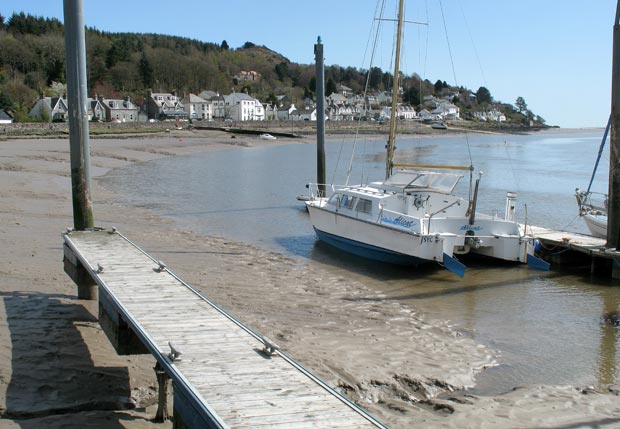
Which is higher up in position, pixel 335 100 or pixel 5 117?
pixel 335 100

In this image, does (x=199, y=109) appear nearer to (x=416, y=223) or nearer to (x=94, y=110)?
(x=94, y=110)

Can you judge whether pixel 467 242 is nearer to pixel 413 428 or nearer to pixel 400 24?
pixel 400 24

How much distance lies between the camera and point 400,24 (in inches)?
874

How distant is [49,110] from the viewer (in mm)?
93188

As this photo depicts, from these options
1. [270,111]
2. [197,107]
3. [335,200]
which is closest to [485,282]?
[335,200]

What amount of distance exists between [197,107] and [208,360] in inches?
5398

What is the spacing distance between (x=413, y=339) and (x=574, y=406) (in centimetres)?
310

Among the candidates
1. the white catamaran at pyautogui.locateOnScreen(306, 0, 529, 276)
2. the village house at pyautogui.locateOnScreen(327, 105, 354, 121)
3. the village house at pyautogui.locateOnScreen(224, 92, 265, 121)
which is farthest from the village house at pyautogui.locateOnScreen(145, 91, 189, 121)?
the white catamaran at pyautogui.locateOnScreen(306, 0, 529, 276)

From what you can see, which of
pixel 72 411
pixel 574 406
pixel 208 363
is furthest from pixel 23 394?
pixel 574 406

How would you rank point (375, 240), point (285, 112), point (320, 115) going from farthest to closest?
point (285, 112)
point (320, 115)
point (375, 240)

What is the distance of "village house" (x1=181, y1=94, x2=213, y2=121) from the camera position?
13712 centimetres

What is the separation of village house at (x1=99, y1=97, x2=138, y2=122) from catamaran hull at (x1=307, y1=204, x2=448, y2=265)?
95583 millimetres

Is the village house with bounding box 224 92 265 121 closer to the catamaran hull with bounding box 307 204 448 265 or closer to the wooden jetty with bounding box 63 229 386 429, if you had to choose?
the catamaran hull with bounding box 307 204 448 265

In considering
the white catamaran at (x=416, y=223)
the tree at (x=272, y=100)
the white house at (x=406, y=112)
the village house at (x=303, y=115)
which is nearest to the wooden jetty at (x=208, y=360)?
the white catamaran at (x=416, y=223)
